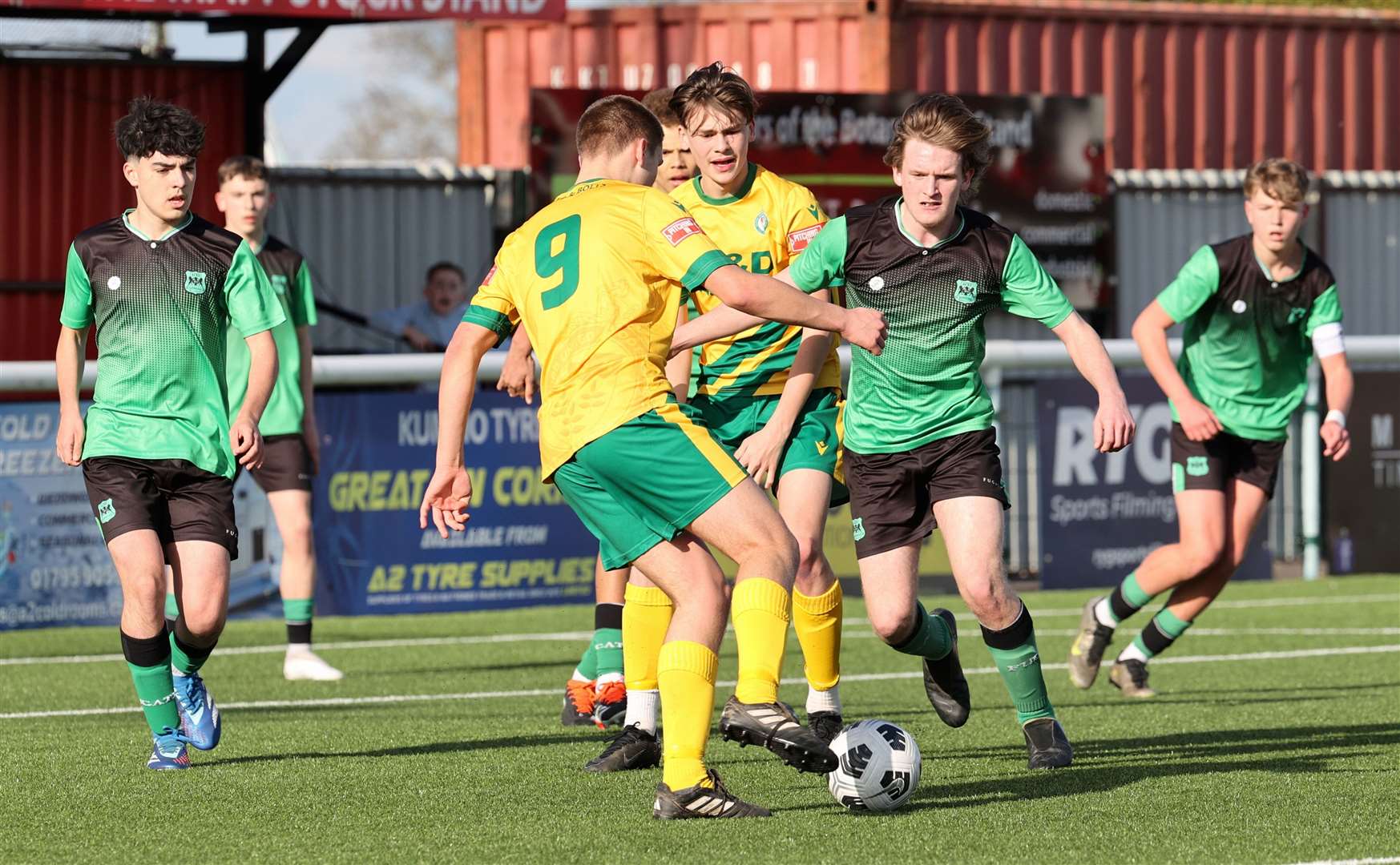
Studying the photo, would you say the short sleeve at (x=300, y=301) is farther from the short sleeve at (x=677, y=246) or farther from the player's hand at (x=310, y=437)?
the short sleeve at (x=677, y=246)

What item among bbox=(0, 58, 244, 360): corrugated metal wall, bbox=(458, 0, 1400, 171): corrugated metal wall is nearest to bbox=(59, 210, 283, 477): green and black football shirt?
bbox=(0, 58, 244, 360): corrugated metal wall

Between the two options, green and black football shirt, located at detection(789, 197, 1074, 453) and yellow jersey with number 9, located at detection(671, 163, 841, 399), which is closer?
green and black football shirt, located at detection(789, 197, 1074, 453)

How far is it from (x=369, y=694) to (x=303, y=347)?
5.32 ft

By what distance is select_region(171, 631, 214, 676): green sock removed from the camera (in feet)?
23.9

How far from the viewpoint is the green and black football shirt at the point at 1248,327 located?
350 inches

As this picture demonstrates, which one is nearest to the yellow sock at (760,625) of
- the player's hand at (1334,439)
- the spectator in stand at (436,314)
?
the player's hand at (1334,439)

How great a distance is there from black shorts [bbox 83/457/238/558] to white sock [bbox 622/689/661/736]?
1.40m

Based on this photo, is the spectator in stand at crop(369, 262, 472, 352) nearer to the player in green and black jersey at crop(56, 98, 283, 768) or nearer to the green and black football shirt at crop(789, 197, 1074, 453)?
the player in green and black jersey at crop(56, 98, 283, 768)

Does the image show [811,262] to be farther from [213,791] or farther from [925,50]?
[925,50]

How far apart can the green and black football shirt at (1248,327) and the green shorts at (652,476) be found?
370cm

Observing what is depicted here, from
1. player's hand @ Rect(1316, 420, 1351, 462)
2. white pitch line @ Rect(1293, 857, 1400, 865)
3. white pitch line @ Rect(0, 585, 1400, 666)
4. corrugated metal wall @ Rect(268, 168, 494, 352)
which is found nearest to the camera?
white pitch line @ Rect(1293, 857, 1400, 865)

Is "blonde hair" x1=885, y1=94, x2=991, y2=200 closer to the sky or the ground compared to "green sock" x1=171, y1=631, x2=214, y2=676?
closer to the sky

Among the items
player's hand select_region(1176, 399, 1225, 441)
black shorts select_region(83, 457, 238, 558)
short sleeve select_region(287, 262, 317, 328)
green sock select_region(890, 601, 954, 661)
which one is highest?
short sleeve select_region(287, 262, 317, 328)

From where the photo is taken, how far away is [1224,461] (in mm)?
9086
